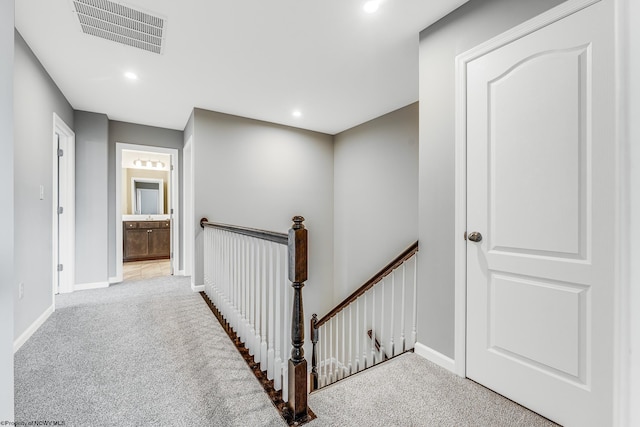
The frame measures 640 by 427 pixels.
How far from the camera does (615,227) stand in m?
1.18

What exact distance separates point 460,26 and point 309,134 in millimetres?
2961

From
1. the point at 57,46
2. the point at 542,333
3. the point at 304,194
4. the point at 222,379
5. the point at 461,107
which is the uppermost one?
the point at 57,46

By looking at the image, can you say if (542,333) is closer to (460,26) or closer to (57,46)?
(460,26)

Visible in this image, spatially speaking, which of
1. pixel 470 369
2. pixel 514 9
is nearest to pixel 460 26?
pixel 514 9

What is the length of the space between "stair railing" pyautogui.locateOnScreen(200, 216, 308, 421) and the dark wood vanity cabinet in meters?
3.35

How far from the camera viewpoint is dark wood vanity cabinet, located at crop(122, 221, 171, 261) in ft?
18.4

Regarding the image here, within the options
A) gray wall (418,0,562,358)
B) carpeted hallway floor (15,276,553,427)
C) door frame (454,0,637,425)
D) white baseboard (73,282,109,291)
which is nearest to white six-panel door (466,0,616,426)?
door frame (454,0,637,425)

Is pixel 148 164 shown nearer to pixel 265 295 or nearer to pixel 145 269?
pixel 145 269

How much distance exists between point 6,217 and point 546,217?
2.22m

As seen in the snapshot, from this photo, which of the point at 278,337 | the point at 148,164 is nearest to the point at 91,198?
the point at 148,164

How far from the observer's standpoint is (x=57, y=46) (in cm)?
221

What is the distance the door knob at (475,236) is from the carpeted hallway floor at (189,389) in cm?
86

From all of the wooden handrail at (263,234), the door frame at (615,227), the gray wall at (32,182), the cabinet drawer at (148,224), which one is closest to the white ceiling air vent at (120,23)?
the gray wall at (32,182)

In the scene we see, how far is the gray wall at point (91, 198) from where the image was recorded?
3631 mm
